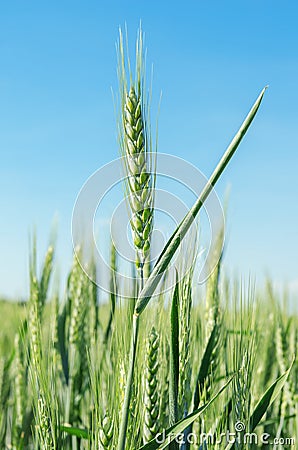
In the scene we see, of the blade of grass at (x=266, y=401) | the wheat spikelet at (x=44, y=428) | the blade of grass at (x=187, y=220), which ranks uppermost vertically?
the blade of grass at (x=187, y=220)

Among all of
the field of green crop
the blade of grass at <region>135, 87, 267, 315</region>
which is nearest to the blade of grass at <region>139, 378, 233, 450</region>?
the field of green crop

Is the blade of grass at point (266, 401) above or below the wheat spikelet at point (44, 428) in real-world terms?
above

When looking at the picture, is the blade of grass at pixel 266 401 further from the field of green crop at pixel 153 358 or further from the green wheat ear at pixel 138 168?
the green wheat ear at pixel 138 168

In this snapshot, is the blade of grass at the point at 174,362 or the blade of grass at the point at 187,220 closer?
the blade of grass at the point at 187,220

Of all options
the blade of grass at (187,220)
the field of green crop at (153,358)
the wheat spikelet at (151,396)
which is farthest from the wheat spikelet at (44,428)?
the blade of grass at (187,220)

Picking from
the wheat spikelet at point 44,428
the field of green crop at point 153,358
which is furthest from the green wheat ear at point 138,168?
the wheat spikelet at point 44,428

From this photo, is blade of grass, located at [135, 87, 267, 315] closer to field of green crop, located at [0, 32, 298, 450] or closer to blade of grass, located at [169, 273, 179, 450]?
field of green crop, located at [0, 32, 298, 450]

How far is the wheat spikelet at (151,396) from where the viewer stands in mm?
646

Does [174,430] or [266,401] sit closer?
[174,430]

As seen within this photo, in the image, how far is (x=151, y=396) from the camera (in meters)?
0.65

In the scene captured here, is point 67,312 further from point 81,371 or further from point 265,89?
point 265,89

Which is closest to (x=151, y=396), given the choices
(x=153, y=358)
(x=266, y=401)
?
(x=153, y=358)

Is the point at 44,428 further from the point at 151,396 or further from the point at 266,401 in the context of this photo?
the point at 266,401

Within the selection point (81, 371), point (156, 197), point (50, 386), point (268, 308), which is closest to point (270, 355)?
point (268, 308)
